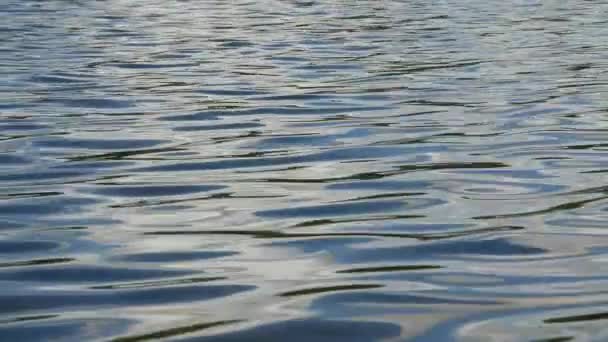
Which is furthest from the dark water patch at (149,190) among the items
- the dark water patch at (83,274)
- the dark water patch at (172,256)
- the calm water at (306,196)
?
the dark water patch at (83,274)

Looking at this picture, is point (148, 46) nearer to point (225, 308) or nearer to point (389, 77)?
point (389, 77)

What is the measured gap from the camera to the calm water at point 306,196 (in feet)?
13.8

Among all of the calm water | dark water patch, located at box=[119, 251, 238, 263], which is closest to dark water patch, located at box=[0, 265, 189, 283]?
the calm water

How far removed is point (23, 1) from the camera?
2450 cm

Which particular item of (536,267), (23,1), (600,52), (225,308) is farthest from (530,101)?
(23,1)

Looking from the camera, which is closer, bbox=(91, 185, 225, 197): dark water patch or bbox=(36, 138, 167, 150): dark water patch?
bbox=(91, 185, 225, 197): dark water patch

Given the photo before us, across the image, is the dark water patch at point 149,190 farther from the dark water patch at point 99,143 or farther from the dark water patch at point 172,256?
the dark water patch at point 99,143

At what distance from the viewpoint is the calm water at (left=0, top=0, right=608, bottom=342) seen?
420 centimetres

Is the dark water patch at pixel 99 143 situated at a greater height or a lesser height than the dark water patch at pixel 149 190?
lesser

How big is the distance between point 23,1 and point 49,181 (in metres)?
18.3

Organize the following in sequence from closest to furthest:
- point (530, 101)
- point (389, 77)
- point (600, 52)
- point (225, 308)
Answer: point (225, 308)
point (530, 101)
point (389, 77)
point (600, 52)

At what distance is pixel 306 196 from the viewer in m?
6.34

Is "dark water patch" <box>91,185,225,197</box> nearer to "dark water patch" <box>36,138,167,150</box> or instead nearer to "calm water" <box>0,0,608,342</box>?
"calm water" <box>0,0,608,342</box>

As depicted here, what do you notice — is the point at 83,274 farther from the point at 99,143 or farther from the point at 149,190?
the point at 99,143
